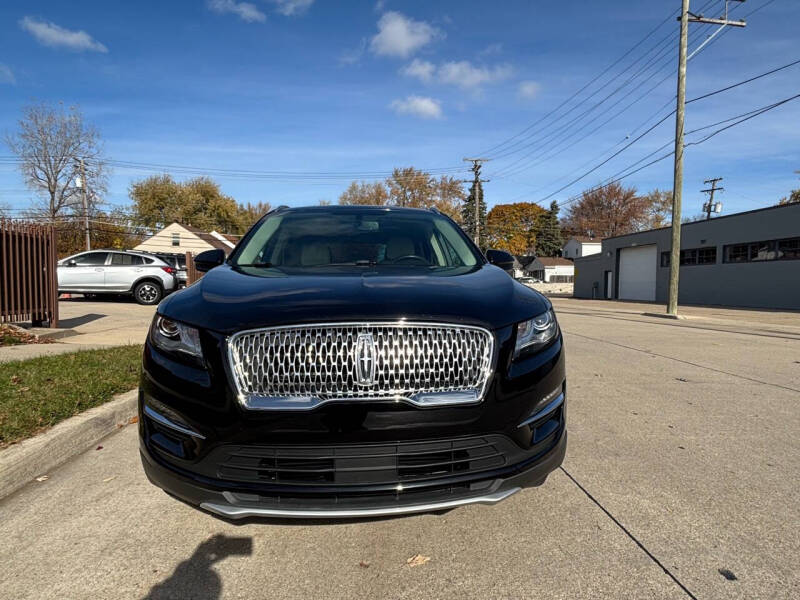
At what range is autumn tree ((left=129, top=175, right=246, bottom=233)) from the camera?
65.4m

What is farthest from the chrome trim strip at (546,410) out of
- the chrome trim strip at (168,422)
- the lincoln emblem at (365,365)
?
the chrome trim strip at (168,422)

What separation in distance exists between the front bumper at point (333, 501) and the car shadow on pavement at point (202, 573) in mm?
363

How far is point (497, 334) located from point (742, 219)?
90.9ft

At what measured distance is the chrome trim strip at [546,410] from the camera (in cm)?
212

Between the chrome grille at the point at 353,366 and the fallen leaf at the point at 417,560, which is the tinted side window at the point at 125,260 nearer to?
the chrome grille at the point at 353,366

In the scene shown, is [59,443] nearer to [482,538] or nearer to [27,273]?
[482,538]

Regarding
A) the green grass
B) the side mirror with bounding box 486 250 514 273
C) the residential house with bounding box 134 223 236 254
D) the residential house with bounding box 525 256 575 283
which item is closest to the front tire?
the green grass

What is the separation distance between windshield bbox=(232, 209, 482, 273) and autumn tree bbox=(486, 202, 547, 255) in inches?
3250

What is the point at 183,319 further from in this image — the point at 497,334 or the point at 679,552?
the point at 679,552

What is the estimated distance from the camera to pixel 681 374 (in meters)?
6.35

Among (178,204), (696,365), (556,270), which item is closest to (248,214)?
(178,204)

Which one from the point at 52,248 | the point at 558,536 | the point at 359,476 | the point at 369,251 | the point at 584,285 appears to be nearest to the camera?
the point at 359,476

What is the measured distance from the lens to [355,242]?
3.56m

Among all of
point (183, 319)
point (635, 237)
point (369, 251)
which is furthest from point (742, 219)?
point (183, 319)
